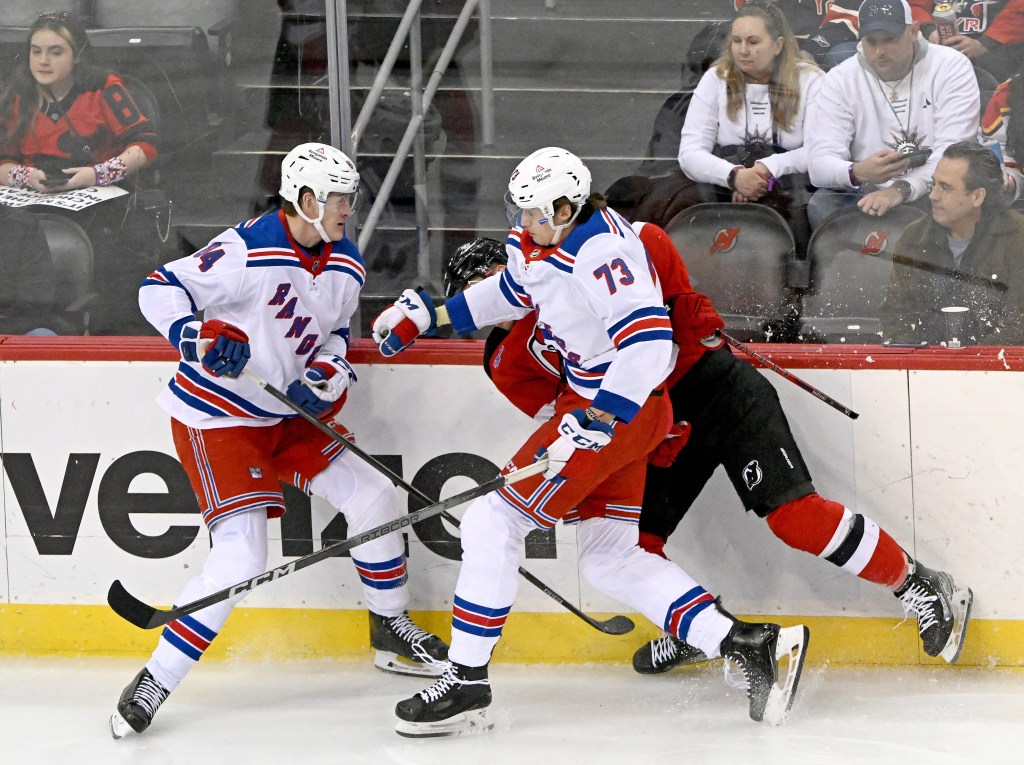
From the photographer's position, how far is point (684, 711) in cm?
279

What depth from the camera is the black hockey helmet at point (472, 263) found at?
3.00 m

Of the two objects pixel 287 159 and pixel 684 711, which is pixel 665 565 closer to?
pixel 684 711

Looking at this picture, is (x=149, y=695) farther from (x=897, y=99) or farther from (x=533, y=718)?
(x=897, y=99)

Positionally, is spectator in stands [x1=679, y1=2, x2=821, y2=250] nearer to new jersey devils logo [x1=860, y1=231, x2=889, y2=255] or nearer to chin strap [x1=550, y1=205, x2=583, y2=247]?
new jersey devils logo [x1=860, y1=231, x2=889, y2=255]

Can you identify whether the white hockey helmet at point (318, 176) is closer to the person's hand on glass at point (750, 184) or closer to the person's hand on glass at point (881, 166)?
the person's hand on glass at point (750, 184)

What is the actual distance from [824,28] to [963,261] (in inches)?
26.1

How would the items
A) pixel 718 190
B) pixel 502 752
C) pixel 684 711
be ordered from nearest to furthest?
pixel 502 752 → pixel 684 711 → pixel 718 190

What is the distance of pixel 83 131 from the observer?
10.9ft

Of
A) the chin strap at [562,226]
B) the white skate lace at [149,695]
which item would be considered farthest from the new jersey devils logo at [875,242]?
the white skate lace at [149,695]

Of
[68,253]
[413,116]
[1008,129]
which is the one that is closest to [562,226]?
[413,116]

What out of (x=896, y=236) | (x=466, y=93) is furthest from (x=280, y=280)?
(x=896, y=236)

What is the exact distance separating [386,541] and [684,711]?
749 mm

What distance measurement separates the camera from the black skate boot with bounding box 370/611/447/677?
2.96 metres

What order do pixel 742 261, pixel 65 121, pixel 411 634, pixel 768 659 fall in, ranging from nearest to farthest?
1. pixel 768 659
2. pixel 411 634
3. pixel 742 261
4. pixel 65 121
